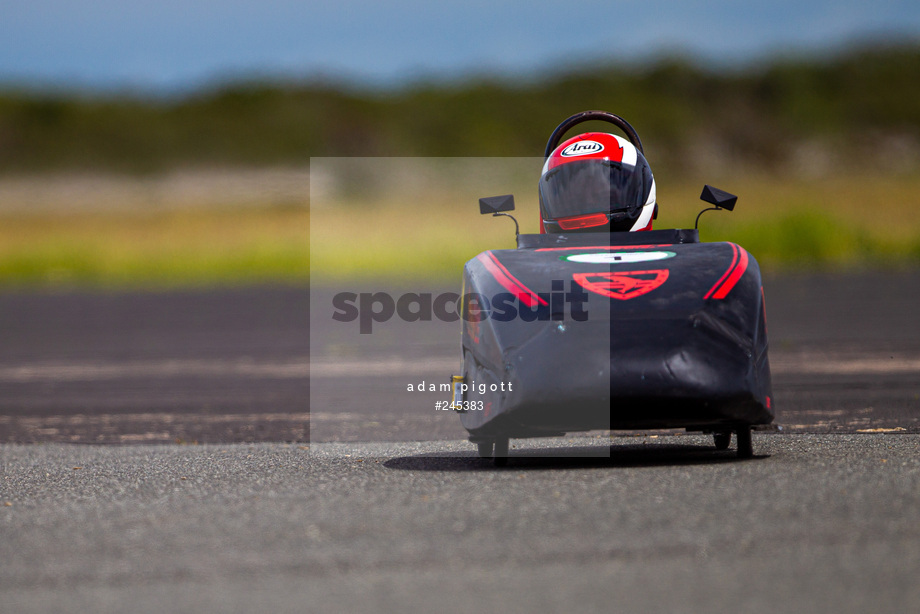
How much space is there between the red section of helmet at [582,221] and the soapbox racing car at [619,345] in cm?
89

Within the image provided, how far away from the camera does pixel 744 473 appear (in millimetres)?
6051

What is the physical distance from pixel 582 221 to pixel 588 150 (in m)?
0.48

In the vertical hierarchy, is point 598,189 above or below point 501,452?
above

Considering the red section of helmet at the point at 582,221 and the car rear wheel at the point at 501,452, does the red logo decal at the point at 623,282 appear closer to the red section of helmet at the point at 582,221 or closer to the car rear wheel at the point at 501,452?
the car rear wheel at the point at 501,452

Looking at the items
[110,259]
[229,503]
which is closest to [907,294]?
[229,503]

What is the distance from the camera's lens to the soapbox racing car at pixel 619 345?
6.02 meters

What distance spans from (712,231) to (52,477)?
26.8 metres

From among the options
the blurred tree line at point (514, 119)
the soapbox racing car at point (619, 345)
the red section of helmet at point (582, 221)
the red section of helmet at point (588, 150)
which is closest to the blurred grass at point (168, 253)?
the red section of helmet at point (588, 150)

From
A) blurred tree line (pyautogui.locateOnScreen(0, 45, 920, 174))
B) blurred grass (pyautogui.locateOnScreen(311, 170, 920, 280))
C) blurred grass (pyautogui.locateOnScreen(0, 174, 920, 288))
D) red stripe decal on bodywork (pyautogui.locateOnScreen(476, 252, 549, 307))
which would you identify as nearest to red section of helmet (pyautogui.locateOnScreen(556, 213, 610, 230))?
red stripe decal on bodywork (pyautogui.locateOnScreen(476, 252, 549, 307))

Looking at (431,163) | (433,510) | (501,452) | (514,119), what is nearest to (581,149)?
(501,452)

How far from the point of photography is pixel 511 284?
6.43 metres

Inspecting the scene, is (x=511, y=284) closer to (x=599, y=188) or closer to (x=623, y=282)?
(x=623, y=282)

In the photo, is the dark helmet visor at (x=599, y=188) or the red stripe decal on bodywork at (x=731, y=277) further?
the dark helmet visor at (x=599, y=188)

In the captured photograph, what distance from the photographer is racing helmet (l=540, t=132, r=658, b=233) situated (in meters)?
7.55
